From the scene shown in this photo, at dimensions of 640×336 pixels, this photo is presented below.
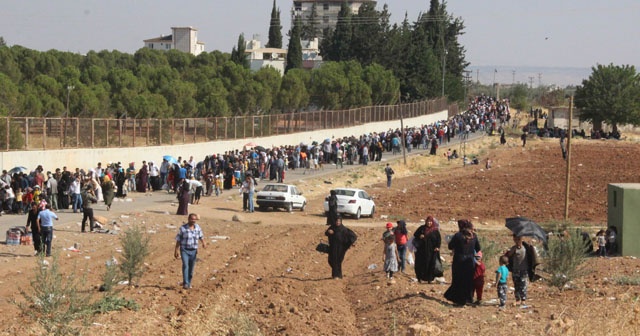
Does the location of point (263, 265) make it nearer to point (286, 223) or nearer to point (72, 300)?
point (72, 300)

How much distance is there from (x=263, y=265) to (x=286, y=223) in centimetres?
1065

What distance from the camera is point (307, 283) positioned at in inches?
790

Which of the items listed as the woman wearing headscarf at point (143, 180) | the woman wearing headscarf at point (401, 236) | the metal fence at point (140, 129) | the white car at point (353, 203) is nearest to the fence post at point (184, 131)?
the metal fence at point (140, 129)

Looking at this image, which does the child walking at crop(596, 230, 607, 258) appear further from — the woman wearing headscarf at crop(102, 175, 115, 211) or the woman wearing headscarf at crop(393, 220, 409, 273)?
the woman wearing headscarf at crop(102, 175, 115, 211)

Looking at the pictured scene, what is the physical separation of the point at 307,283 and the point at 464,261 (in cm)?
442

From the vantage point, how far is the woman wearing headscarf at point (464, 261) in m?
16.6

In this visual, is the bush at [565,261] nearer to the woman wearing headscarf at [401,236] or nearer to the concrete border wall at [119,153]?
the woman wearing headscarf at [401,236]

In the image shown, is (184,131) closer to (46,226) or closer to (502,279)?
(46,226)

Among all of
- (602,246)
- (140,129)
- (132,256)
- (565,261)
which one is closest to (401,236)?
(565,261)

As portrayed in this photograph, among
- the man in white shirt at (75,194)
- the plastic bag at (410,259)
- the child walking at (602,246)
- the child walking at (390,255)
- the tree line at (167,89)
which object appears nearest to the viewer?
the child walking at (390,255)

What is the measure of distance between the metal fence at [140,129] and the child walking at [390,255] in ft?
70.0

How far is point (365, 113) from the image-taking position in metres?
78.0

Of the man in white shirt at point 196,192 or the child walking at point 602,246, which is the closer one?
the child walking at point 602,246

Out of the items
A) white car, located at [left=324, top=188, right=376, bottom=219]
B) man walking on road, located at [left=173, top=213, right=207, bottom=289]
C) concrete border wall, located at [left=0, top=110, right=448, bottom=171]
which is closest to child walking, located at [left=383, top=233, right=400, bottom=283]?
man walking on road, located at [left=173, top=213, right=207, bottom=289]
